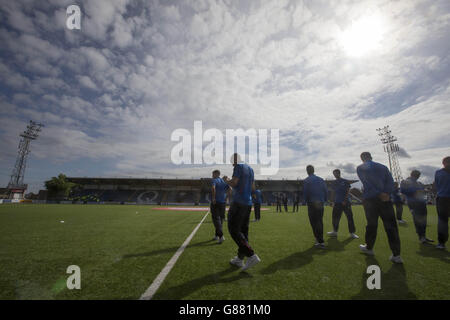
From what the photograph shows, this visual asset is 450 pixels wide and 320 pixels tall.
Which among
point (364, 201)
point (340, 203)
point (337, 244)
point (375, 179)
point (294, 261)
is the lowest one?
point (337, 244)

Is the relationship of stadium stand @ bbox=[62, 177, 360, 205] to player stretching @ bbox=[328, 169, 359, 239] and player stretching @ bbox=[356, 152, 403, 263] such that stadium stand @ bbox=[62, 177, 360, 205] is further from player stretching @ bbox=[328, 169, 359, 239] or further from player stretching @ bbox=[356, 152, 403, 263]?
player stretching @ bbox=[356, 152, 403, 263]

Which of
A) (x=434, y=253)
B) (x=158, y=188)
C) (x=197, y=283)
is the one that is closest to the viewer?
(x=197, y=283)

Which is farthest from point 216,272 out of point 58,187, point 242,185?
point 58,187

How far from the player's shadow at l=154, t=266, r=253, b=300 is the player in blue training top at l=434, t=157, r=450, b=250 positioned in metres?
5.01

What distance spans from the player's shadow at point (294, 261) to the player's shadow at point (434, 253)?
198cm

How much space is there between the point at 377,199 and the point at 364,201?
28cm

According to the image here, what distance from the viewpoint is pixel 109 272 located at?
9.45ft

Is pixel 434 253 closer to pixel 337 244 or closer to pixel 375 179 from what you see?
pixel 337 244

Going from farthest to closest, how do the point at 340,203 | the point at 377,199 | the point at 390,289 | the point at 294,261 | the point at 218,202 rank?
the point at 340,203 < the point at 218,202 < the point at 377,199 < the point at 294,261 < the point at 390,289

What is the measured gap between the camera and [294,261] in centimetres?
341

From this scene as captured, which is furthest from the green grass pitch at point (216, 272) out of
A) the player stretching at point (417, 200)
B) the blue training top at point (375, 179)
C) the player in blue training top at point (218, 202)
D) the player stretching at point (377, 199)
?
the blue training top at point (375, 179)

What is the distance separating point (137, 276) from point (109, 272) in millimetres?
524
